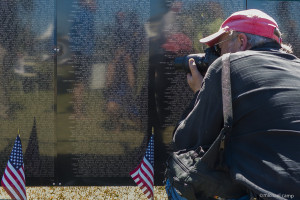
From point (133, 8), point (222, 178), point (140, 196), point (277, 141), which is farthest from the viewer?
point (140, 196)

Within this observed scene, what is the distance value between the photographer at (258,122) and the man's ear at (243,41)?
223mm

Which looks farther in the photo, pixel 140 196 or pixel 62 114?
pixel 140 196

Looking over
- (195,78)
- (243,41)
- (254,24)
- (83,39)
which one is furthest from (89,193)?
(254,24)

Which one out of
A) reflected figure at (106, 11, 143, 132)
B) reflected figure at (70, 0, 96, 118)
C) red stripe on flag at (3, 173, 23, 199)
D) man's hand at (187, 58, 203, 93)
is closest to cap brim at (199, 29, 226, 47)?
man's hand at (187, 58, 203, 93)

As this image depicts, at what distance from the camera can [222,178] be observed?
1.97 meters

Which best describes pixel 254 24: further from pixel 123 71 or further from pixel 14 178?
pixel 14 178

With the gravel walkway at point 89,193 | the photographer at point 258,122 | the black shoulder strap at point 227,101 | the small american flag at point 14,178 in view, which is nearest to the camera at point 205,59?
the photographer at point 258,122

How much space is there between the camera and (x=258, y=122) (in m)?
1.84

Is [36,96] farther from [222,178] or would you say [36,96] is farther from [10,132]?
[222,178]

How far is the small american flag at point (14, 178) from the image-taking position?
3.67 m

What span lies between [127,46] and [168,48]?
1.61 ft

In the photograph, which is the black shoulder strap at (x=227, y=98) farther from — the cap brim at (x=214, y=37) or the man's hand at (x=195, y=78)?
the man's hand at (x=195, y=78)

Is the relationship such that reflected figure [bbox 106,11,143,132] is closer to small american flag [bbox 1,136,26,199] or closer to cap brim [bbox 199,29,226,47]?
small american flag [bbox 1,136,26,199]

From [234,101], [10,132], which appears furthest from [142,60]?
[234,101]
